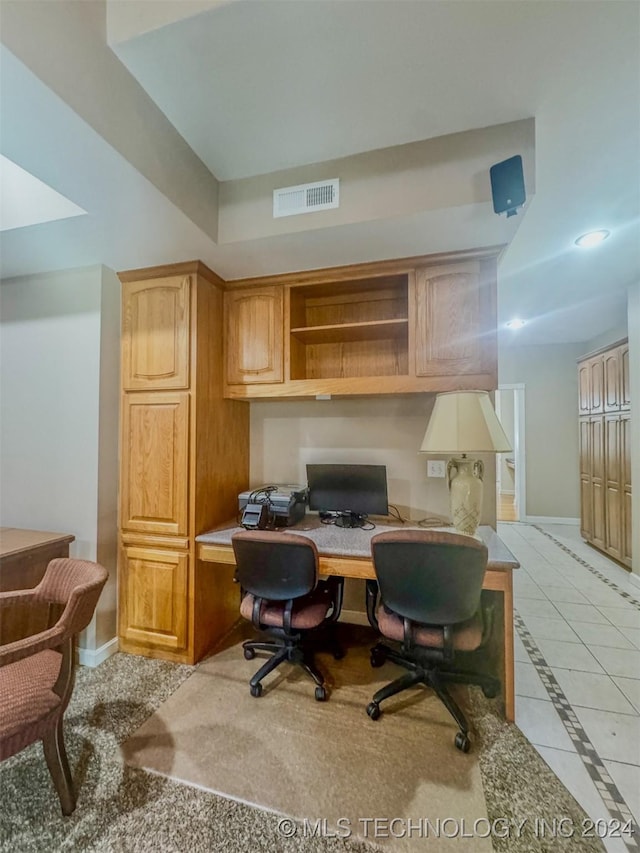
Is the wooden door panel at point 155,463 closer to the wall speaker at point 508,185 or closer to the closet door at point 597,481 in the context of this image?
the wall speaker at point 508,185

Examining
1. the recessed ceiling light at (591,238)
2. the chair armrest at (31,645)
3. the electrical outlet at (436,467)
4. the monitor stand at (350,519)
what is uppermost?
the recessed ceiling light at (591,238)

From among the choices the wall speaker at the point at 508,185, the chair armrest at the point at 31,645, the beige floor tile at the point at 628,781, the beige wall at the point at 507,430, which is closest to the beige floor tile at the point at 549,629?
the beige floor tile at the point at 628,781

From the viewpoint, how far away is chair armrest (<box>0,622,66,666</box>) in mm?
1159

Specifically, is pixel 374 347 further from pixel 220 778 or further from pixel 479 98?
pixel 220 778

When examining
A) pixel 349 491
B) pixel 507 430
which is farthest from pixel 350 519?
pixel 507 430

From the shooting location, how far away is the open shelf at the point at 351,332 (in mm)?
2189

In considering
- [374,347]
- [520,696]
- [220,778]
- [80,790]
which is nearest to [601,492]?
[520,696]

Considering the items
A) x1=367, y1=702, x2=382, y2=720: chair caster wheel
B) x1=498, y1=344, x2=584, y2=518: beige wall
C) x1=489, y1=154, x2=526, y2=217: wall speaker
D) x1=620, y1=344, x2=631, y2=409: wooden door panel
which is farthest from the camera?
x1=498, y1=344, x2=584, y2=518: beige wall

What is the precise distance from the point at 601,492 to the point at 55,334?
5.43m

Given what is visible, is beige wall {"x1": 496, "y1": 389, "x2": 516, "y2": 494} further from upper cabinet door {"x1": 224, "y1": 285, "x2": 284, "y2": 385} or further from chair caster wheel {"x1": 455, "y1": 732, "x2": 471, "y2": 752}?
chair caster wheel {"x1": 455, "y1": 732, "x2": 471, "y2": 752}

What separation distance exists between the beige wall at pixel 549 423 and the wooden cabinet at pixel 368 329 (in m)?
3.71

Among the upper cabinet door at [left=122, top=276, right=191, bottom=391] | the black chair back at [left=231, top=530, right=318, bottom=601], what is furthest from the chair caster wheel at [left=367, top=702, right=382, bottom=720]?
the upper cabinet door at [left=122, top=276, right=191, bottom=391]

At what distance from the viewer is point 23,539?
6.73 ft

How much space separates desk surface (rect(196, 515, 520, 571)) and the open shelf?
126 cm
